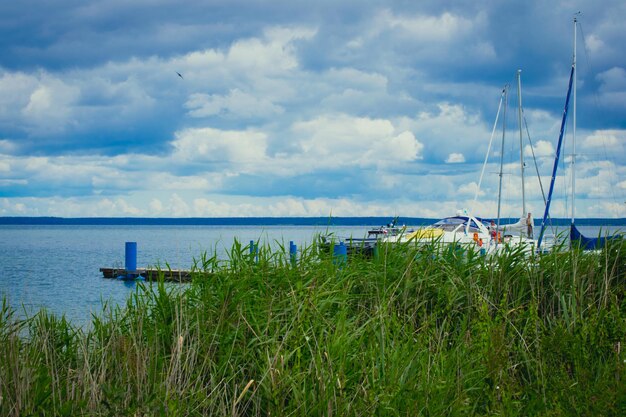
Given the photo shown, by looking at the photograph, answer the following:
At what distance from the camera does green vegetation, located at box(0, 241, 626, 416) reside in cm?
587

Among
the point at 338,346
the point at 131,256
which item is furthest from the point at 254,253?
the point at 131,256

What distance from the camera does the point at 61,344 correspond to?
26.5 feet

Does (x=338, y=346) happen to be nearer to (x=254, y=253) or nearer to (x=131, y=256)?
(x=254, y=253)

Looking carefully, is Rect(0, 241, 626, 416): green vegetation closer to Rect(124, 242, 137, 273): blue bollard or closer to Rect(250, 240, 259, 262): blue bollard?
Rect(250, 240, 259, 262): blue bollard

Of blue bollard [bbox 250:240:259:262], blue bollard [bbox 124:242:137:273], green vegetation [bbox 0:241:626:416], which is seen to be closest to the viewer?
green vegetation [bbox 0:241:626:416]

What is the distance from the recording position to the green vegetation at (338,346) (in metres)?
5.87

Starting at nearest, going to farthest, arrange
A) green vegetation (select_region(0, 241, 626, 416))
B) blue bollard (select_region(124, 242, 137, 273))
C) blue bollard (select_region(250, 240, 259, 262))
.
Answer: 1. green vegetation (select_region(0, 241, 626, 416))
2. blue bollard (select_region(250, 240, 259, 262))
3. blue bollard (select_region(124, 242, 137, 273))

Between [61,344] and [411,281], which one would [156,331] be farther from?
[411,281]

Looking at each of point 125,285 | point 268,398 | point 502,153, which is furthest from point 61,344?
point 502,153

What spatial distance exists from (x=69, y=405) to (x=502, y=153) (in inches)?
1577

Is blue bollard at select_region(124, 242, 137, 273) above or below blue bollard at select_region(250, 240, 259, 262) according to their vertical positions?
below

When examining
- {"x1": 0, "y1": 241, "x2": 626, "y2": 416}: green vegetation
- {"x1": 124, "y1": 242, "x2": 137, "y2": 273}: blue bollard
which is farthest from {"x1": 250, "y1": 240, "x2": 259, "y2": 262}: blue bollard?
{"x1": 124, "y1": 242, "x2": 137, "y2": 273}: blue bollard

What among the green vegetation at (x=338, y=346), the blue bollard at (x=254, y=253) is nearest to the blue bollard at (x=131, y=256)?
the green vegetation at (x=338, y=346)

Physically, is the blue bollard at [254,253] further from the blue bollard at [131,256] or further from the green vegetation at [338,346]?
the blue bollard at [131,256]
